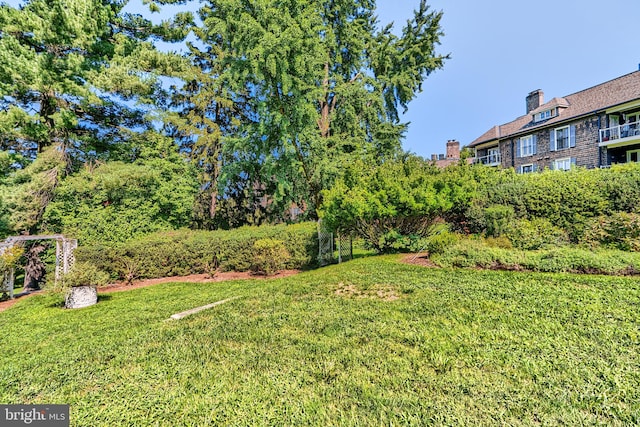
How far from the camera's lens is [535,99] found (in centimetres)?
2514

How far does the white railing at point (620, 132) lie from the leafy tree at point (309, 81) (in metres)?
11.6

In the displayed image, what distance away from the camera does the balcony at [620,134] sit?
1720cm

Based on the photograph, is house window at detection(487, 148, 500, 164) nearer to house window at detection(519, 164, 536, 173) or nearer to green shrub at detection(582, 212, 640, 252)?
house window at detection(519, 164, 536, 173)

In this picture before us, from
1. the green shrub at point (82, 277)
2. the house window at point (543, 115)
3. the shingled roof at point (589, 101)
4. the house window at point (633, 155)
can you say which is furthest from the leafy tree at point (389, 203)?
the house window at point (543, 115)

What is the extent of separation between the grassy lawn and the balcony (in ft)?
59.7

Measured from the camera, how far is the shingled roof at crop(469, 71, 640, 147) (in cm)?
1828

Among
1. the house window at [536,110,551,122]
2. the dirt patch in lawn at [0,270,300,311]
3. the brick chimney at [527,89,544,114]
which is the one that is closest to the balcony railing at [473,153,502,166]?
the house window at [536,110,551,122]

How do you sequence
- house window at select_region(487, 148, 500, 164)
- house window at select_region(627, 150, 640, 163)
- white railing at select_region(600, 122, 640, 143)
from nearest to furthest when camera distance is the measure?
white railing at select_region(600, 122, 640, 143) → house window at select_region(627, 150, 640, 163) → house window at select_region(487, 148, 500, 164)

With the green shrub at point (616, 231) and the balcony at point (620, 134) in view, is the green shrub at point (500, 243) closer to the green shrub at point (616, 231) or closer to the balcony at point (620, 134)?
the green shrub at point (616, 231)

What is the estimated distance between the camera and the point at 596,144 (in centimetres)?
1912

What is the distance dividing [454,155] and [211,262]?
3008 centimetres

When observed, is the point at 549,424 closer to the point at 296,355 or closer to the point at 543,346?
the point at 543,346

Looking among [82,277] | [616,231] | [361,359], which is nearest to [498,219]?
[616,231]

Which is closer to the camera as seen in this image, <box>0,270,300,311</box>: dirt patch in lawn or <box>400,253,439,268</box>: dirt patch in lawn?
<box>400,253,439,268</box>: dirt patch in lawn
